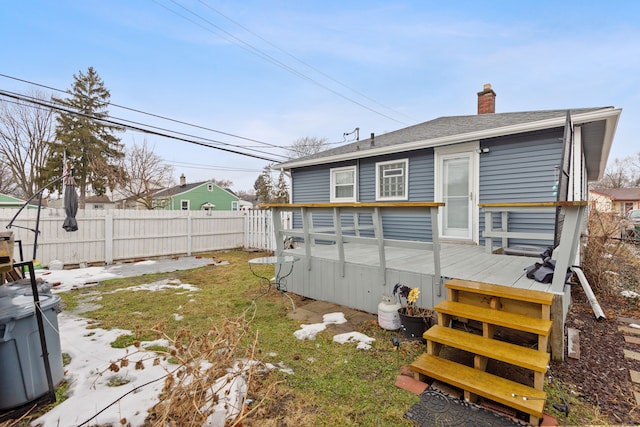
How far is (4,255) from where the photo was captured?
74.8 inches

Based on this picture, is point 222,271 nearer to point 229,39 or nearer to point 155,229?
point 155,229

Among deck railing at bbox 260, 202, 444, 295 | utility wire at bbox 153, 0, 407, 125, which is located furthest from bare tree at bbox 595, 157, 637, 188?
deck railing at bbox 260, 202, 444, 295

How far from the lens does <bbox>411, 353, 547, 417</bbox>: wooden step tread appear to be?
174 cm

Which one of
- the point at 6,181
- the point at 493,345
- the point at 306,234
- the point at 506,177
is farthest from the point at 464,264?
the point at 6,181

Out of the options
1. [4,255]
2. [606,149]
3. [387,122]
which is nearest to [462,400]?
[4,255]

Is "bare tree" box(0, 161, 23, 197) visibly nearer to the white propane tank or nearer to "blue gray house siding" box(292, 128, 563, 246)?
"blue gray house siding" box(292, 128, 563, 246)

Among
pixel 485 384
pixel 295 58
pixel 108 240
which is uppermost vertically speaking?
pixel 295 58

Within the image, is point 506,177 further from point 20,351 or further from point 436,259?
point 20,351

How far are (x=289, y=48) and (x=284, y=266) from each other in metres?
9.71

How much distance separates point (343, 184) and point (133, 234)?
21.3 ft

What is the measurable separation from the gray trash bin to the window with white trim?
6318 millimetres

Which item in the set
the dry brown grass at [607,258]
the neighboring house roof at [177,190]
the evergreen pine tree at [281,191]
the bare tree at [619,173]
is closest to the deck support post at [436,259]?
the dry brown grass at [607,258]

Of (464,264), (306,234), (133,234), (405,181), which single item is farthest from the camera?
(133,234)

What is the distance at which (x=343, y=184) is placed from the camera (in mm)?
7746
